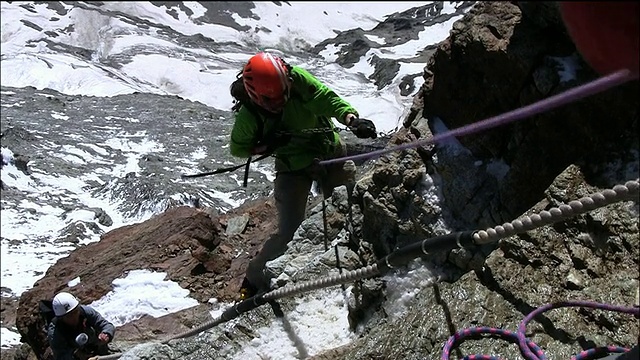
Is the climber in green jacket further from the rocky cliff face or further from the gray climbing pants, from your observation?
the rocky cliff face

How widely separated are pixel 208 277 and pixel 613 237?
591 centimetres

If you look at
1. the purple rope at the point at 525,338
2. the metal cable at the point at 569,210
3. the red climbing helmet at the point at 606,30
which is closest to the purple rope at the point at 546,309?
the purple rope at the point at 525,338

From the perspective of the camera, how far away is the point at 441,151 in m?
4.69

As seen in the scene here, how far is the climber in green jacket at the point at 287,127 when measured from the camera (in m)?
5.24

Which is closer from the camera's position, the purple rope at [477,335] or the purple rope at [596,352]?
the purple rope at [596,352]

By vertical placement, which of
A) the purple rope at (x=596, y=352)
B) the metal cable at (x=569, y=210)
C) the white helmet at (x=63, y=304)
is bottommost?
the white helmet at (x=63, y=304)

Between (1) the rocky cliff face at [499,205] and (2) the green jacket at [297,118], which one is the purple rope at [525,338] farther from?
(2) the green jacket at [297,118]

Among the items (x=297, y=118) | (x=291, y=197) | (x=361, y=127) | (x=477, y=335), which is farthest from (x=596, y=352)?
(x=291, y=197)

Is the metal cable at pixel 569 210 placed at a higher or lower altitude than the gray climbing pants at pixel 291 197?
higher

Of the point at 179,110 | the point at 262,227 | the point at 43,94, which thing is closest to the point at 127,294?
the point at 262,227

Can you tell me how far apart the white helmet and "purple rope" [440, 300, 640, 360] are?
4.43 metres

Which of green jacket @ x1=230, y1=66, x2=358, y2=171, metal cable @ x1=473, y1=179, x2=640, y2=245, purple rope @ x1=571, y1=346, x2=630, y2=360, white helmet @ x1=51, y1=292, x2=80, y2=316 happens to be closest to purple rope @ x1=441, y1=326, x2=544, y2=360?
purple rope @ x1=571, y1=346, x2=630, y2=360

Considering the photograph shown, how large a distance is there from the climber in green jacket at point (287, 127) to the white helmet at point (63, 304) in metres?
1.92

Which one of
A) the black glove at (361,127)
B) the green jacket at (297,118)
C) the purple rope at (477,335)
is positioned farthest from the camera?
the green jacket at (297,118)
